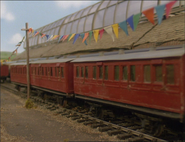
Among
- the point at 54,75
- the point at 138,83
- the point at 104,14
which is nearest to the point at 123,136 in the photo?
the point at 138,83

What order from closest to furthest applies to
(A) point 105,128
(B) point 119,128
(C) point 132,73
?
(C) point 132,73 < (B) point 119,128 < (A) point 105,128

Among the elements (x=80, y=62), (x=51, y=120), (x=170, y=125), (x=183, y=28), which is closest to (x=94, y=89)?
(x=80, y=62)

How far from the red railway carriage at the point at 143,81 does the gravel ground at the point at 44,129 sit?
4.80 ft

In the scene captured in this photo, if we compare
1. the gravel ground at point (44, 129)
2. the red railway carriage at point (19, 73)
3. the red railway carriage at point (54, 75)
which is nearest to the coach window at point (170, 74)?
the gravel ground at point (44, 129)

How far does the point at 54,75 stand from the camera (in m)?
12.1

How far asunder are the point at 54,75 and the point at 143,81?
7.08 m

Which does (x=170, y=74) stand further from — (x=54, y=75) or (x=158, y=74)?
(x=54, y=75)

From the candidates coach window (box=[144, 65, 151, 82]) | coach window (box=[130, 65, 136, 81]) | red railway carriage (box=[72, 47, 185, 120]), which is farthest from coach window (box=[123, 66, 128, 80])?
coach window (box=[144, 65, 151, 82])

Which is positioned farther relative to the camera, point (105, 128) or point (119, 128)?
point (105, 128)

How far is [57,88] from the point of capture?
11766 millimetres

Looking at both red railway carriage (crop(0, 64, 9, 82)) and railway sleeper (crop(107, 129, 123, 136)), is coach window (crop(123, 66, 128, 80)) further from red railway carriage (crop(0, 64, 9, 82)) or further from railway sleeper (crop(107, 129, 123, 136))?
red railway carriage (crop(0, 64, 9, 82))

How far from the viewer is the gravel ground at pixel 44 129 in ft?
22.8

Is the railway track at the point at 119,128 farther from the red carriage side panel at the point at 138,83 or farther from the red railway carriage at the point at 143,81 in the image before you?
the red carriage side panel at the point at 138,83

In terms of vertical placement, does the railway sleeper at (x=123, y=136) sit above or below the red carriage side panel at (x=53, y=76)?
below
